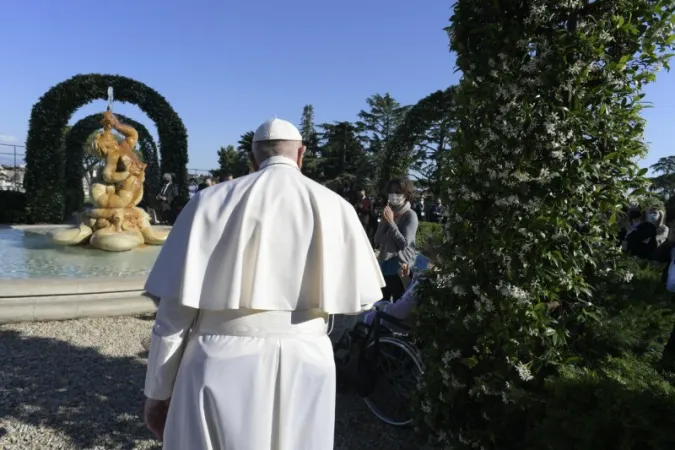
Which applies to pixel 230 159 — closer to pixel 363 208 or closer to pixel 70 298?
pixel 363 208

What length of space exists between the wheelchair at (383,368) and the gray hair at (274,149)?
2.08 m

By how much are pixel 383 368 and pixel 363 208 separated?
942 centimetres

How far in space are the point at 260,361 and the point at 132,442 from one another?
2.06 meters

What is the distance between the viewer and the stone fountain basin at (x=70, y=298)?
Answer: 18.2 ft

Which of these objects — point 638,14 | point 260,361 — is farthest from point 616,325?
point 260,361

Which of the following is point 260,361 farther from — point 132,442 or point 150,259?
point 150,259

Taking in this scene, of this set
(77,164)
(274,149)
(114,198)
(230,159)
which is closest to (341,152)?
(230,159)

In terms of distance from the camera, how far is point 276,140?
2049 mm

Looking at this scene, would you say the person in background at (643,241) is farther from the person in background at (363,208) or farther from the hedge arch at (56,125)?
the hedge arch at (56,125)

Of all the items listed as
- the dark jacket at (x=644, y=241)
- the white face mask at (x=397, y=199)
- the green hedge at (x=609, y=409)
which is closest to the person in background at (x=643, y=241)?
the dark jacket at (x=644, y=241)

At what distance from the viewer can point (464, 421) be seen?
9.71ft

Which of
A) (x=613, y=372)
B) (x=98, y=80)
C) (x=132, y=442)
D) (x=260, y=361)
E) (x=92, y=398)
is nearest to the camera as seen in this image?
(x=260, y=361)

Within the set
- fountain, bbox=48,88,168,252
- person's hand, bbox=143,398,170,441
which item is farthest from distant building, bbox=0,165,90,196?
person's hand, bbox=143,398,170,441

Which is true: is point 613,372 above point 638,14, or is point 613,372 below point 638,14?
below
